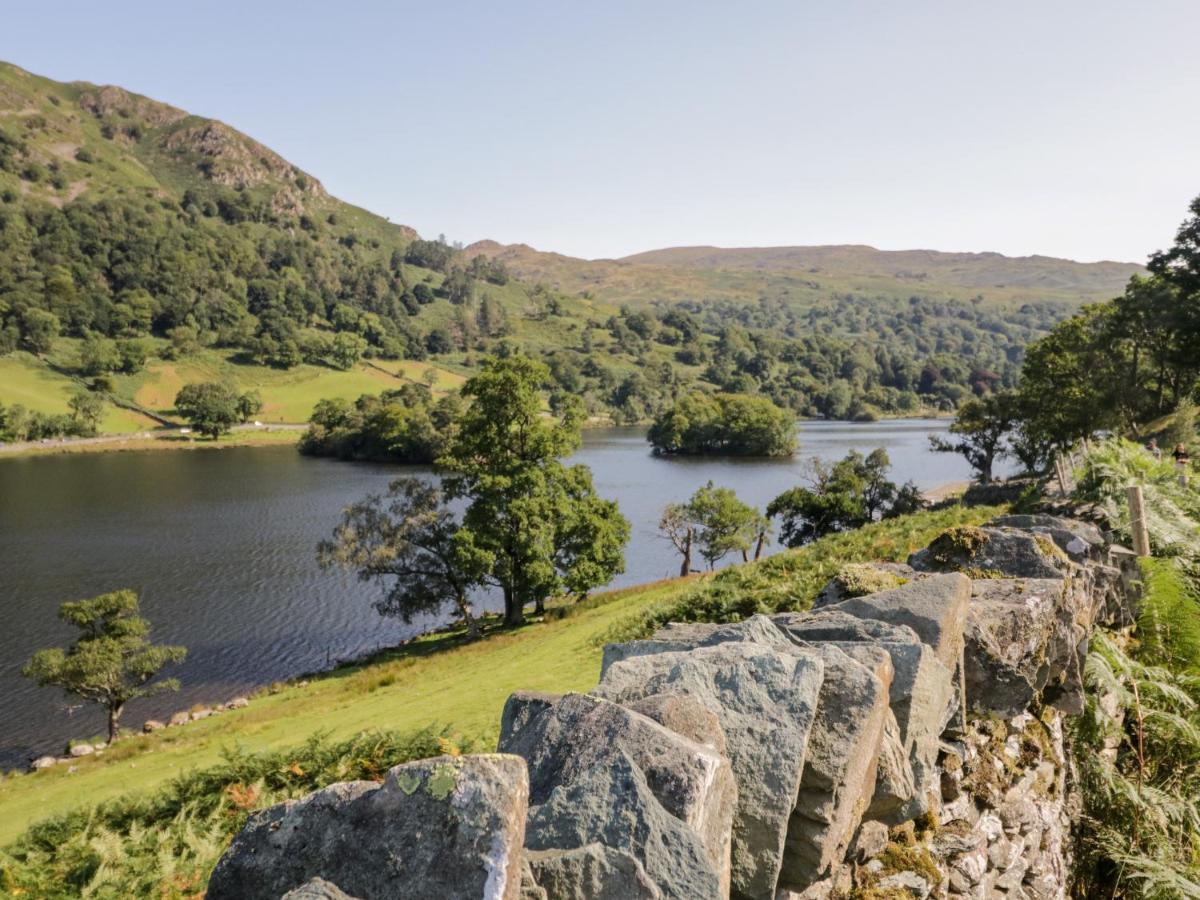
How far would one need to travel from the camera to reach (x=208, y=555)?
62188 millimetres

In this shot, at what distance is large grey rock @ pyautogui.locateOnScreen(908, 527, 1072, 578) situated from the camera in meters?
8.67

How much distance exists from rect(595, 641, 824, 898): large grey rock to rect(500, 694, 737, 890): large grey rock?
399 millimetres

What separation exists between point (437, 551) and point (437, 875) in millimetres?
38635

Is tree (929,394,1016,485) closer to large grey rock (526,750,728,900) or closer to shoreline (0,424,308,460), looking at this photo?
large grey rock (526,750,728,900)

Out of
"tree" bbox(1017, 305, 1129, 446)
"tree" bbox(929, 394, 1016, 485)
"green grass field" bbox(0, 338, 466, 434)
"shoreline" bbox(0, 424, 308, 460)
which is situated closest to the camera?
"tree" bbox(1017, 305, 1129, 446)

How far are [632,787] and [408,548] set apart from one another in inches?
1492

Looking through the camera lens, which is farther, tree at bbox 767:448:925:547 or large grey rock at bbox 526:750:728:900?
tree at bbox 767:448:925:547

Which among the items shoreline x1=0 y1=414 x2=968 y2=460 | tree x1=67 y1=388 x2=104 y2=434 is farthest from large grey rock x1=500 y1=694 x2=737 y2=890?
tree x1=67 y1=388 x2=104 y2=434

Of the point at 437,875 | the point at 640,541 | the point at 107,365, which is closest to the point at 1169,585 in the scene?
the point at 437,875

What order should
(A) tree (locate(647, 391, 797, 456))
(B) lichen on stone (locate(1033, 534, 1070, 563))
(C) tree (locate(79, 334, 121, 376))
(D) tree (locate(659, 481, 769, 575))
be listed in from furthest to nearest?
(C) tree (locate(79, 334, 121, 376))
(A) tree (locate(647, 391, 797, 456))
(D) tree (locate(659, 481, 769, 575))
(B) lichen on stone (locate(1033, 534, 1070, 563))

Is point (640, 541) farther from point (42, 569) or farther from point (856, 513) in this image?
point (42, 569)

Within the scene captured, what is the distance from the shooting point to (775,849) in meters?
3.96

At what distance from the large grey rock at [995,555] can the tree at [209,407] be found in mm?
160589

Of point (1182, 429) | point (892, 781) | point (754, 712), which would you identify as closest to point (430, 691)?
point (892, 781)
